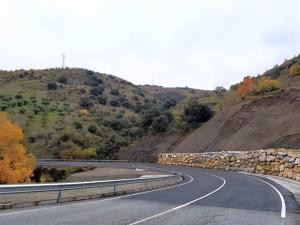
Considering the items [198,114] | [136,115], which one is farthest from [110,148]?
[136,115]

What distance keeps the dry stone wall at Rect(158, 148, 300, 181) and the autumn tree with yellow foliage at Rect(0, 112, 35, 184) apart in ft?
63.7

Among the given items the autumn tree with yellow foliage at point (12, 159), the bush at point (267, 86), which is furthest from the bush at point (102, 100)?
the autumn tree with yellow foliage at point (12, 159)

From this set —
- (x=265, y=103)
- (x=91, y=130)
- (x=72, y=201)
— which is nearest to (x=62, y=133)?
(x=91, y=130)

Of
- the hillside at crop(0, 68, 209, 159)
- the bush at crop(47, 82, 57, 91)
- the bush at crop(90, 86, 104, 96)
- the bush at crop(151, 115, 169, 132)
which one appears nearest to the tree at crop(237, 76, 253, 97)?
the hillside at crop(0, 68, 209, 159)

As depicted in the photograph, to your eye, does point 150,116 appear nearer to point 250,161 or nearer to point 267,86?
point 267,86

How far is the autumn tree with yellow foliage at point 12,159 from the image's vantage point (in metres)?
50.5

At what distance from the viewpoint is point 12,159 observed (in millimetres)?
52188

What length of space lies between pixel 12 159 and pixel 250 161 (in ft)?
90.9

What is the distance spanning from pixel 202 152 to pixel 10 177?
A: 23606mm

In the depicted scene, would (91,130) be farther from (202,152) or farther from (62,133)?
(202,152)

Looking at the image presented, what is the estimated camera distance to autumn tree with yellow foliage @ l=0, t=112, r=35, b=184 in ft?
166

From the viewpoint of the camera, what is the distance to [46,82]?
136 m

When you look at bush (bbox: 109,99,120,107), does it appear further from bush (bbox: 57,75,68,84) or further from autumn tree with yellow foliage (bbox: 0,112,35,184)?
autumn tree with yellow foliage (bbox: 0,112,35,184)

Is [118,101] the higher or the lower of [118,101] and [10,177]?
the higher
